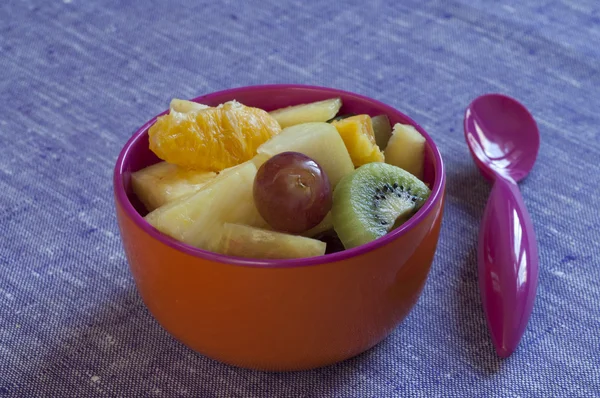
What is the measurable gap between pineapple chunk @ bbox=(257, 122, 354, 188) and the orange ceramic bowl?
4.3 inches

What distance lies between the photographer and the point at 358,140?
0.89m

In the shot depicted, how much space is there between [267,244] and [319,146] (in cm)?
14

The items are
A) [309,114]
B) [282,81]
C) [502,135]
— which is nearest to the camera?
[309,114]

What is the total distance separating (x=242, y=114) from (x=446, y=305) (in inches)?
13.7

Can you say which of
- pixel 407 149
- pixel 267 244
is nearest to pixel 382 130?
pixel 407 149

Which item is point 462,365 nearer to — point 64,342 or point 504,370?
point 504,370

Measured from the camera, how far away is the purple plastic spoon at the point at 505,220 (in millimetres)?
900

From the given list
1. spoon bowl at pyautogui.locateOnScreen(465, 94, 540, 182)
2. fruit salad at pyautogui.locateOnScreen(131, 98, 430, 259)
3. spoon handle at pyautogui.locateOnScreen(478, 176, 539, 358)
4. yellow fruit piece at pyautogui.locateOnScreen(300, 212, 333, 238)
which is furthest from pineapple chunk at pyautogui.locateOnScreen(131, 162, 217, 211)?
spoon bowl at pyautogui.locateOnScreen(465, 94, 540, 182)

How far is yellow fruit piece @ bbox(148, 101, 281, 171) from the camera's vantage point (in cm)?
85

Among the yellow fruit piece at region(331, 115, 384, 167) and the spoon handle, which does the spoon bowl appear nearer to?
the spoon handle

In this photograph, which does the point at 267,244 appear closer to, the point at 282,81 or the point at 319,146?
the point at 319,146

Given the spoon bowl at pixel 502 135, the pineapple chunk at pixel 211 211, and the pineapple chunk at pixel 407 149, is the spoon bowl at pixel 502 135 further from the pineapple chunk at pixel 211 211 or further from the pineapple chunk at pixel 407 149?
the pineapple chunk at pixel 211 211

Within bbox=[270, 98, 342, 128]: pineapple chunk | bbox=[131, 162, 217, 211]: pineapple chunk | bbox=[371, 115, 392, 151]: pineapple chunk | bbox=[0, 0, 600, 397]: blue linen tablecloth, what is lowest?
bbox=[0, 0, 600, 397]: blue linen tablecloth

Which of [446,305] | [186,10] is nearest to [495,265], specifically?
[446,305]
